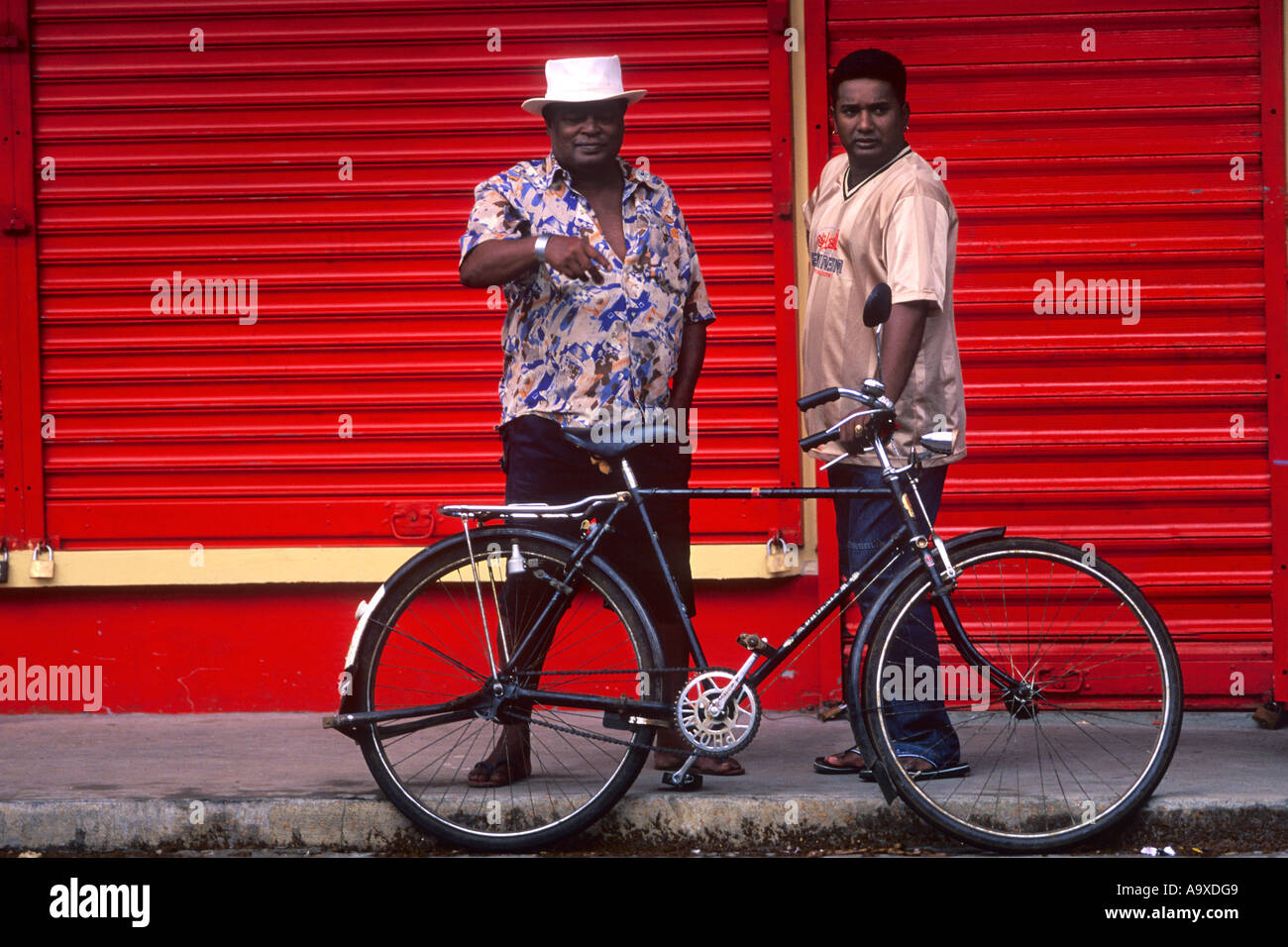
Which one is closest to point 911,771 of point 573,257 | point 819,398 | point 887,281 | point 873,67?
point 819,398

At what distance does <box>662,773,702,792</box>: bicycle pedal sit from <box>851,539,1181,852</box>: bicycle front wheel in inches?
23.9

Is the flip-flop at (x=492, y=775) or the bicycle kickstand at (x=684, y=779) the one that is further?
the flip-flop at (x=492, y=775)

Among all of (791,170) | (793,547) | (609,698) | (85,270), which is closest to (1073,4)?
(791,170)

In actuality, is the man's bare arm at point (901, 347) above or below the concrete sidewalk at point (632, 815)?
above

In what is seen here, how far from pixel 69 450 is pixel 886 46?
365cm

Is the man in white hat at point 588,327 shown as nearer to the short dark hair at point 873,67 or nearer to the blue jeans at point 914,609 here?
the blue jeans at point 914,609

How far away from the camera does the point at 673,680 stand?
4457 mm

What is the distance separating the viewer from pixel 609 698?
435cm

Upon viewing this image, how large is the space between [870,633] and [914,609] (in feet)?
0.71

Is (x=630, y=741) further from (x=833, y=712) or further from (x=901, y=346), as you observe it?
(x=833, y=712)

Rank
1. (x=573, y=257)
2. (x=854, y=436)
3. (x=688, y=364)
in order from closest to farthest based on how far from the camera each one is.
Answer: (x=573, y=257) → (x=854, y=436) → (x=688, y=364)

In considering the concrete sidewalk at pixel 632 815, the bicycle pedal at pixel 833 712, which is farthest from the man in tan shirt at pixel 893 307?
the bicycle pedal at pixel 833 712

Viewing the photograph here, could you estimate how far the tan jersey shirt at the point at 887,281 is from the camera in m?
4.52

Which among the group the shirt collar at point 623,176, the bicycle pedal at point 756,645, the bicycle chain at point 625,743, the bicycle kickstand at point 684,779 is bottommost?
the bicycle kickstand at point 684,779
